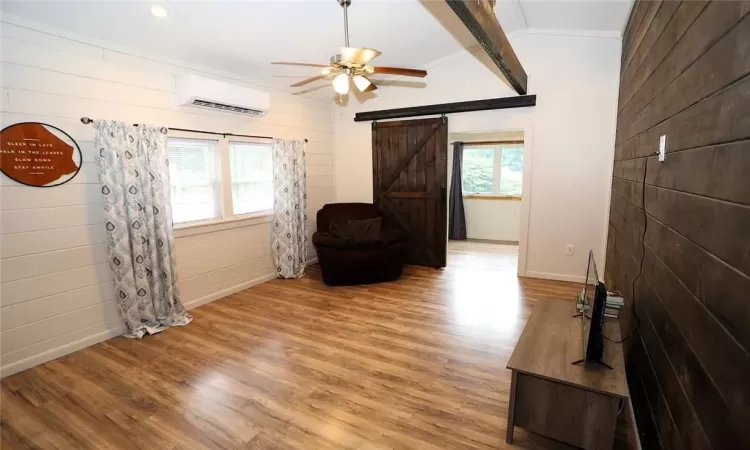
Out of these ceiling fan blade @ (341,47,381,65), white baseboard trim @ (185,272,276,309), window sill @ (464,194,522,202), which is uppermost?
ceiling fan blade @ (341,47,381,65)

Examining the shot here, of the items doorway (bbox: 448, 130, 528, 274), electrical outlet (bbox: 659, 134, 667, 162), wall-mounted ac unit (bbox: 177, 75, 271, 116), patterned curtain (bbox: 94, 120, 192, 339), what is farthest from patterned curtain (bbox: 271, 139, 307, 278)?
electrical outlet (bbox: 659, 134, 667, 162)

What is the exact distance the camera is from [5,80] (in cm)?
241

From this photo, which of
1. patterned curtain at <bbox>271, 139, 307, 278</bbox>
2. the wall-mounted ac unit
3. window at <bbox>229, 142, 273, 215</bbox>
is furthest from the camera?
patterned curtain at <bbox>271, 139, 307, 278</bbox>

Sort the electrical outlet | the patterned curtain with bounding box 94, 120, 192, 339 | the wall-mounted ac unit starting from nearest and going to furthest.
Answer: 1. the electrical outlet
2. the patterned curtain with bounding box 94, 120, 192, 339
3. the wall-mounted ac unit

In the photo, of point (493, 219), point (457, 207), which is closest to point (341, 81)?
point (457, 207)

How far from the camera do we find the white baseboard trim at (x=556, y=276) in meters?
4.39

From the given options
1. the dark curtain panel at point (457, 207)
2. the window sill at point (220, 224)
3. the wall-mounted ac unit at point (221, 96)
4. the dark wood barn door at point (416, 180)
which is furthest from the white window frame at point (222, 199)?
the dark curtain panel at point (457, 207)

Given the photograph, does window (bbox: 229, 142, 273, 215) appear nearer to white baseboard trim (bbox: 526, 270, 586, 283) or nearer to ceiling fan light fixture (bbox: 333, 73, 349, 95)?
ceiling fan light fixture (bbox: 333, 73, 349, 95)

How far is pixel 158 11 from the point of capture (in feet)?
8.68

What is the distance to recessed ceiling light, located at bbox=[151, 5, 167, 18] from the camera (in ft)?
8.52

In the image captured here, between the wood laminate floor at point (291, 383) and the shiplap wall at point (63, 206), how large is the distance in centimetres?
27

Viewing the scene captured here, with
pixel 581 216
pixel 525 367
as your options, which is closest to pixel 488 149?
pixel 581 216

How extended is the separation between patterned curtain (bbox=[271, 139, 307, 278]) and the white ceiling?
1.01 metres

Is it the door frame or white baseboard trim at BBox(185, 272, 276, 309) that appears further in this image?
the door frame
